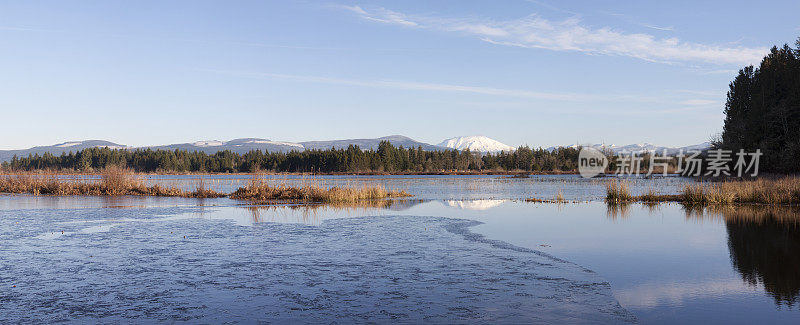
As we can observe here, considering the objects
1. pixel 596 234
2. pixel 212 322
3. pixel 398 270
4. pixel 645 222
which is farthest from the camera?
pixel 645 222

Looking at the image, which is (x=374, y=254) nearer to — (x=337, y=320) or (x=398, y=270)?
(x=398, y=270)

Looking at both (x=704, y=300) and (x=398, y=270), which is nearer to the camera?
(x=704, y=300)

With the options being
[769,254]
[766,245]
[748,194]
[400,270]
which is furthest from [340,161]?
[400,270]

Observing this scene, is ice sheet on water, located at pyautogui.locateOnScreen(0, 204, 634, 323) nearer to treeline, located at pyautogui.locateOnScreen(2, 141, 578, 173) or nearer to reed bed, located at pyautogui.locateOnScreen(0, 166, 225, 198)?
reed bed, located at pyautogui.locateOnScreen(0, 166, 225, 198)

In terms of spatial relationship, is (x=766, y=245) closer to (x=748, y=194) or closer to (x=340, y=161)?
(x=748, y=194)

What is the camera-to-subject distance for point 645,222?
20484mm

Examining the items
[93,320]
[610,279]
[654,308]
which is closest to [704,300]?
[654,308]

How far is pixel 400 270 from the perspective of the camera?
10867mm

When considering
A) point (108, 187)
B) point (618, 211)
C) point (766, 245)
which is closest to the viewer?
point (766, 245)

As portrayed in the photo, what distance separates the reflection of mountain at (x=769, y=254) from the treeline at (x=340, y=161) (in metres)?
132

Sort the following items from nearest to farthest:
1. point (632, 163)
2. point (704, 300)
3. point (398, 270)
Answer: point (704, 300)
point (398, 270)
point (632, 163)

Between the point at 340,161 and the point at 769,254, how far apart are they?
14336 centimetres

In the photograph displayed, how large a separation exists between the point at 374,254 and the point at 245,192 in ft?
81.5

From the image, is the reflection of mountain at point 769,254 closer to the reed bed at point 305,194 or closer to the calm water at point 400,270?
the calm water at point 400,270
